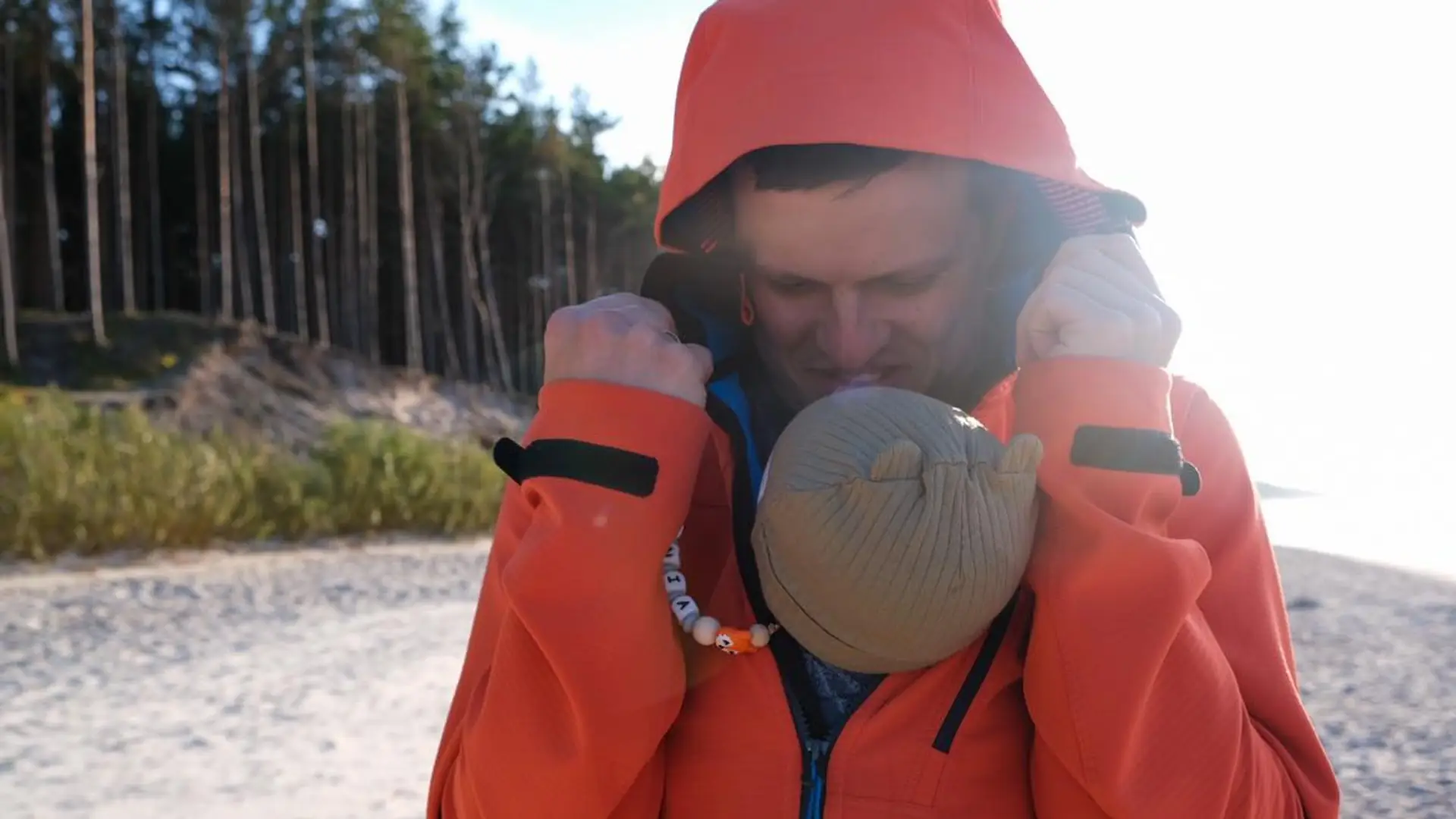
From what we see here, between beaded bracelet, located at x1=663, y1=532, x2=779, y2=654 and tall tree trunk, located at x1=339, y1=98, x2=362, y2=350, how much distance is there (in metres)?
21.6

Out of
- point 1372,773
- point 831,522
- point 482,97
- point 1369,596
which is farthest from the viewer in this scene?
point 482,97

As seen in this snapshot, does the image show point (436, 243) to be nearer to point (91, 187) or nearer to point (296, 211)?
point (296, 211)

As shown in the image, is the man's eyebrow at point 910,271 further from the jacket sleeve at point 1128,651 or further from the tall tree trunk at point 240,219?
the tall tree trunk at point 240,219

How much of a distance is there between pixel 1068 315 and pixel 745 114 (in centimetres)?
50

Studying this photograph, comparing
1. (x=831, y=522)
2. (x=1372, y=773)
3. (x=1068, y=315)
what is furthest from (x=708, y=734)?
(x=1372, y=773)

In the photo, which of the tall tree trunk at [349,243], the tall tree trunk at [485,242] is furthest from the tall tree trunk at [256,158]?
the tall tree trunk at [485,242]

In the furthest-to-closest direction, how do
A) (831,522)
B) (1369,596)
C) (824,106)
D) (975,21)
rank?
(1369,596)
(975,21)
(824,106)
(831,522)

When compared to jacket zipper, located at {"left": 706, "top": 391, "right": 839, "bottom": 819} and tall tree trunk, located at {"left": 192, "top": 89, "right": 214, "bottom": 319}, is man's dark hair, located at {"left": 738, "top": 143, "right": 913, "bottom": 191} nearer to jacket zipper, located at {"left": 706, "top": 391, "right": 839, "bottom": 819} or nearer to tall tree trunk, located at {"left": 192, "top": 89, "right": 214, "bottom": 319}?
jacket zipper, located at {"left": 706, "top": 391, "right": 839, "bottom": 819}

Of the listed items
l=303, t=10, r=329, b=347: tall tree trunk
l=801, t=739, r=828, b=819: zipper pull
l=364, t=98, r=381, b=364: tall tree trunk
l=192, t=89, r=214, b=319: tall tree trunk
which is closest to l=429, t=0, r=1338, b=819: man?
l=801, t=739, r=828, b=819: zipper pull

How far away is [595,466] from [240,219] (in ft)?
71.9

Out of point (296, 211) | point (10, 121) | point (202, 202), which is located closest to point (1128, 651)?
point (296, 211)

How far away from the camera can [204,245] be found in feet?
65.8

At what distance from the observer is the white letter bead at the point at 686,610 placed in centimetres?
115

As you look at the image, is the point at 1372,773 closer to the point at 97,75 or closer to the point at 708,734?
the point at 708,734
